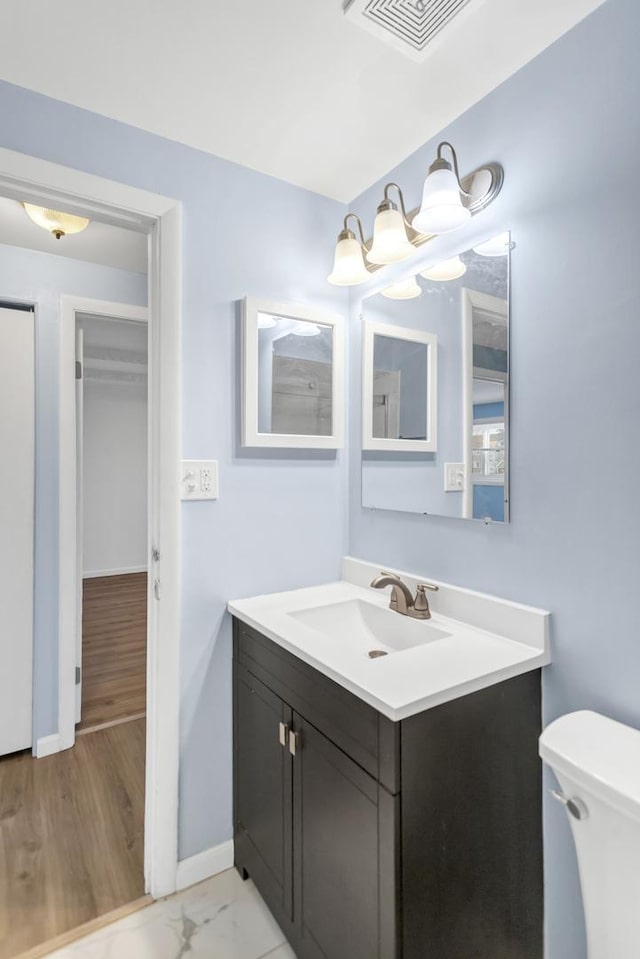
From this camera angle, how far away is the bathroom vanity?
93 cm

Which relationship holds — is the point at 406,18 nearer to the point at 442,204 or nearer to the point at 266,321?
the point at 442,204

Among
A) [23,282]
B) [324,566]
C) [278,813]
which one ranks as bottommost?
[278,813]

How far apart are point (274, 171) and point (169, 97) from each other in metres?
0.42

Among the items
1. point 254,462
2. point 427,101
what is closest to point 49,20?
point 427,101

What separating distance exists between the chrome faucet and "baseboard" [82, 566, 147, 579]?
16.7 ft

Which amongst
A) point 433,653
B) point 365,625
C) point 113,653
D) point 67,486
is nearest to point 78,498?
point 67,486

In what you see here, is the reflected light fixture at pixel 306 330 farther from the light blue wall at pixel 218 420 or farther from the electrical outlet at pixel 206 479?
the electrical outlet at pixel 206 479

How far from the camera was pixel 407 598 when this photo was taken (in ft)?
4.79

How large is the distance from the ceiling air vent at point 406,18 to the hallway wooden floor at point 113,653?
2.94 meters

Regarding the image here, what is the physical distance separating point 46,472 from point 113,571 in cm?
393

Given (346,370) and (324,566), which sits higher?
(346,370)

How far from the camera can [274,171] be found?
1652 millimetres

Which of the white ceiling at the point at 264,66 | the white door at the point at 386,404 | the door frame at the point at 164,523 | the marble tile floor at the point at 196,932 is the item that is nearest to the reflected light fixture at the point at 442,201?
the white ceiling at the point at 264,66

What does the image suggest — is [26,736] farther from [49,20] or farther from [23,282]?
[49,20]
